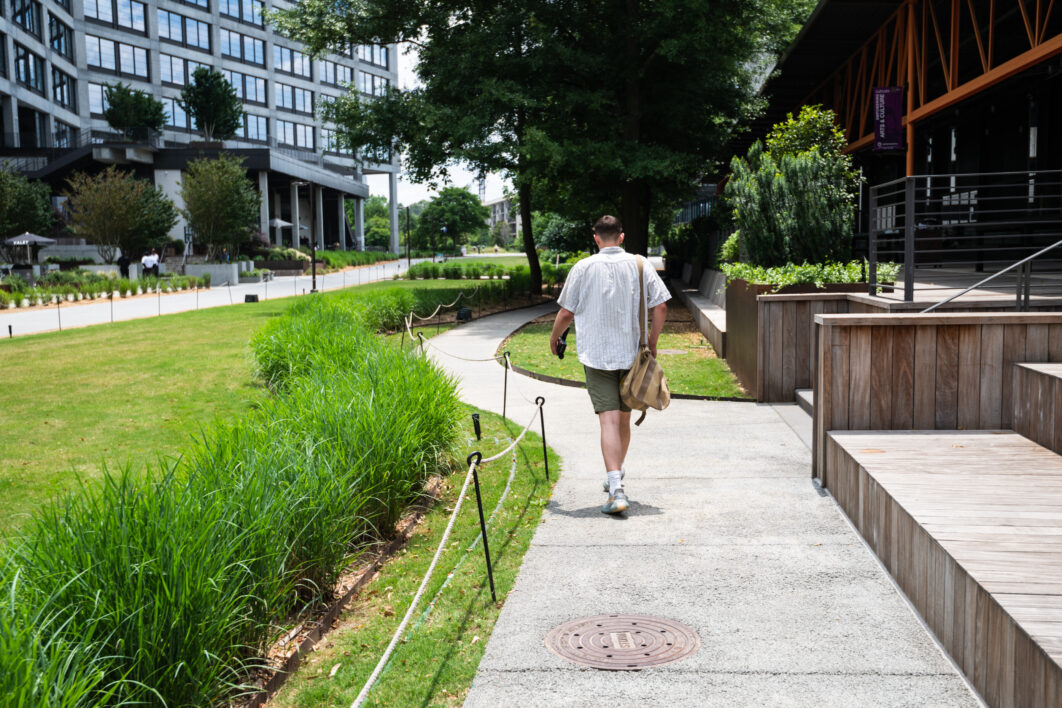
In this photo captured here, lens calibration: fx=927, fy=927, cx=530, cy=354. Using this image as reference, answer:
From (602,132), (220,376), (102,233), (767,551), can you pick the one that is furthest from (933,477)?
(102,233)

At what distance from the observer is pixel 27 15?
184 feet

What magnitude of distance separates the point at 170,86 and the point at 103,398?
6827 centimetres

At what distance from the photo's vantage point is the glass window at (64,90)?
63.3m

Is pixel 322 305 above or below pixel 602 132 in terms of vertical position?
below

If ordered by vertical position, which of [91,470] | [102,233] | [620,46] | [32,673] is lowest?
[91,470]

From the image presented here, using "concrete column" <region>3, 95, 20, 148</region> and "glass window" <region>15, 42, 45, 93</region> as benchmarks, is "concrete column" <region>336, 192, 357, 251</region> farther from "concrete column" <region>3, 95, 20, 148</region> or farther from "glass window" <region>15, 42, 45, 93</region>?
"concrete column" <region>3, 95, 20, 148</region>

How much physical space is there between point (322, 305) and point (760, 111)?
16.7 metres

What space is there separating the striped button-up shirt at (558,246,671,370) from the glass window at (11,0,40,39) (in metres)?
57.9

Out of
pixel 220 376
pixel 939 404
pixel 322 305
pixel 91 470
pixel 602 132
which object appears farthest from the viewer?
pixel 602 132

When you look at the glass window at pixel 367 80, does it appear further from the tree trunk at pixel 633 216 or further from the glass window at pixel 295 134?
the tree trunk at pixel 633 216

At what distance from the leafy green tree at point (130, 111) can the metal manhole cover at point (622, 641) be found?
6483 centimetres

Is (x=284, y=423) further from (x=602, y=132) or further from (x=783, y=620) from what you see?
(x=602, y=132)

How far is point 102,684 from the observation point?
11.1ft

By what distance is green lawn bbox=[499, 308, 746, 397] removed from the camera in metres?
12.0
